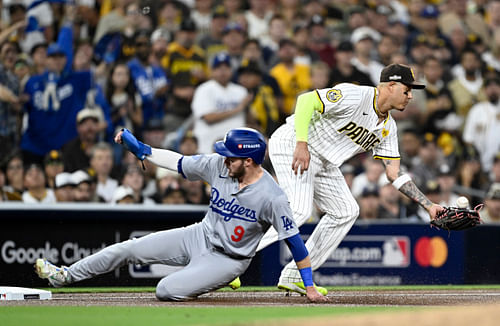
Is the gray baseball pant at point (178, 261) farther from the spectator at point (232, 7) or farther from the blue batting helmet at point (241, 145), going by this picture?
the spectator at point (232, 7)

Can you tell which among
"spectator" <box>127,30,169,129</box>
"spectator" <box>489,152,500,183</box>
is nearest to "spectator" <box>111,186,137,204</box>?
"spectator" <box>127,30,169,129</box>

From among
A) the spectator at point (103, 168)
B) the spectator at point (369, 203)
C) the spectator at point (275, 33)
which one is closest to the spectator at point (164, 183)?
the spectator at point (103, 168)

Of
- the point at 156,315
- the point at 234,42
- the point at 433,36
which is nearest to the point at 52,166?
the point at 234,42

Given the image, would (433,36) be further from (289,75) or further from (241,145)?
(241,145)

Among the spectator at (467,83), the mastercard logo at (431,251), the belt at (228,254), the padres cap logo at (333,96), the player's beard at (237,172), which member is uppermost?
the spectator at (467,83)

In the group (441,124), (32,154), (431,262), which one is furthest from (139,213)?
(441,124)

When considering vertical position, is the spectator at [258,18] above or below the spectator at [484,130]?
above

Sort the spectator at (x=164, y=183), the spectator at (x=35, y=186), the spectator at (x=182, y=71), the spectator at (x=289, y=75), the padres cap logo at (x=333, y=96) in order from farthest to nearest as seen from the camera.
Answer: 1. the spectator at (x=289, y=75)
2. the spectator at (x=182, y=71)
3. the spectator at (x=164, y=183)
4. the spectator at (x=35, y=186)
5. the padres cap logo at (x=333, y=96)

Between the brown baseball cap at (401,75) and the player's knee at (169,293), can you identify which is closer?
the player's knee at (169,293)
